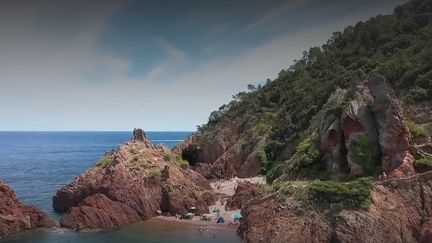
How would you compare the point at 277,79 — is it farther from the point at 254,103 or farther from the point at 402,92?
the point at 402,92

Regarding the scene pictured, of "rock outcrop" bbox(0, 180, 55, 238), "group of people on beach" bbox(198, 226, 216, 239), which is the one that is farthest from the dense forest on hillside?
"rock outcrop" bbox(0, 180, 55, 238)

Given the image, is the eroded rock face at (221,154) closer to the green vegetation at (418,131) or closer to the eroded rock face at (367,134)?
the eroded rock face at (367,134)

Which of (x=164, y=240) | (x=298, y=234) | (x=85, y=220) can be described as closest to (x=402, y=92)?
(x=298, y=234)

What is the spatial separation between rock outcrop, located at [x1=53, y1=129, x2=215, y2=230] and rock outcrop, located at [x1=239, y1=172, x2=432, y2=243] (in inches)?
712

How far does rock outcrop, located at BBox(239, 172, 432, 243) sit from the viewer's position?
43.6m

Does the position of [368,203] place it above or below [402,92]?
below

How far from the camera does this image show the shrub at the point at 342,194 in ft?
150

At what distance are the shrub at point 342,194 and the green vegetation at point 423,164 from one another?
5.02 metres

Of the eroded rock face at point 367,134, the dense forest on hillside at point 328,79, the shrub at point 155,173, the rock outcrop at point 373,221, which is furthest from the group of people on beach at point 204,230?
the dense forest on hillside at point 328,79

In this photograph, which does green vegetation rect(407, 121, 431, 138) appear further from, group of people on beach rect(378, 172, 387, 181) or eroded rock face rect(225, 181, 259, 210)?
eroded rock face rect(225, 181, 259, 210)

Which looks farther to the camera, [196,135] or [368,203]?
[196,135]

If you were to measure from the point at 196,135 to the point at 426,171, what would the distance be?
7721cm

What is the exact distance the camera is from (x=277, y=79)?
137375 mm

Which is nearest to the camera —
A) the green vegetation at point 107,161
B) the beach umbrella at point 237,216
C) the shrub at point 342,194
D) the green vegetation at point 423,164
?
the shrub at point 342,194
